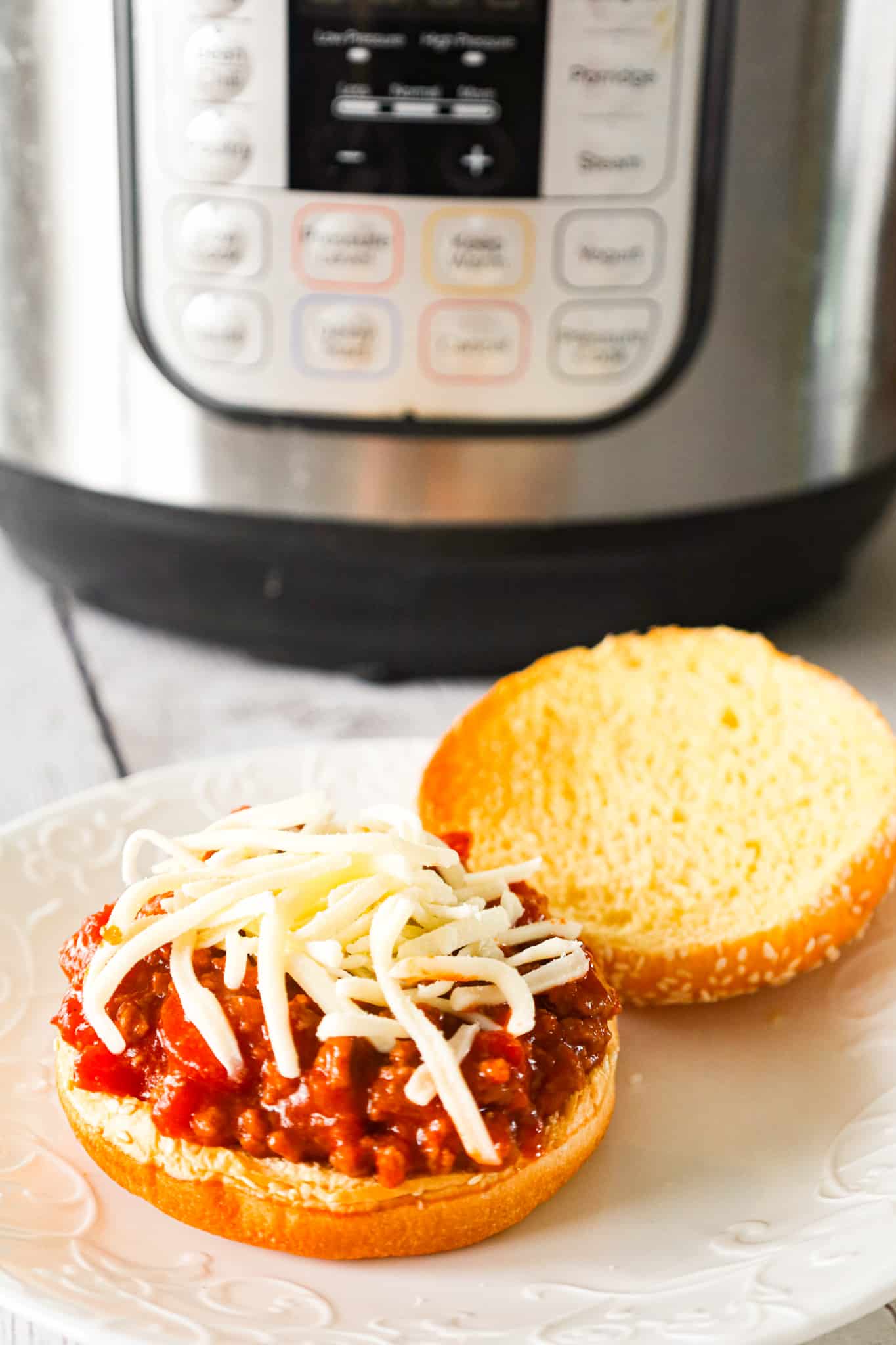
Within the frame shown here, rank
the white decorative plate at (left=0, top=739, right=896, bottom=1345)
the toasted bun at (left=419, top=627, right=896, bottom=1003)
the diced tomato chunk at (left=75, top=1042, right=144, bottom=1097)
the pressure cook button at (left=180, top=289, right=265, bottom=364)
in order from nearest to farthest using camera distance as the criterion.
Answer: the white decorative plate at (left=0, top=739, right=896, bottom=1345)
the diced tomato chunk at (left=75, top=1042, right=144, bottom=1097)
the toasted bun at (left=419, top=627, right=896, bottom=1003)
the pressure cook button at (left=180, top=289, right=265, bottom=364)

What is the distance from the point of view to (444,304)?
1.24 metres

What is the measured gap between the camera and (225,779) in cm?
116

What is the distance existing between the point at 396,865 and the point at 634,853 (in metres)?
0.29

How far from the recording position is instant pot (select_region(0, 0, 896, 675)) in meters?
1.18

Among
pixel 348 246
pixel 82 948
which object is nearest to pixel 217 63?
pixel 348 246

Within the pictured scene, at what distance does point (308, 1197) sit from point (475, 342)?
2.41ft

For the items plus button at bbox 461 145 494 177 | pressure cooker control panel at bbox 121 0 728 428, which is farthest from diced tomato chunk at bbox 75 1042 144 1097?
plus button at bbox 461 145 494 177

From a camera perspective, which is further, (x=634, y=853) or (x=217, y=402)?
(x=217, y=402)

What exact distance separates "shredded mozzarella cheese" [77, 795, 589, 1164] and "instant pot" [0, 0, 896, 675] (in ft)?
1.56

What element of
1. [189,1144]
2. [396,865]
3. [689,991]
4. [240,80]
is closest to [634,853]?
[689,991]

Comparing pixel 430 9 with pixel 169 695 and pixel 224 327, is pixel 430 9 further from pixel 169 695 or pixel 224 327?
pixel 169 695

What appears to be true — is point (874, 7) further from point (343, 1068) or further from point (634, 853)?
→ point (343, 1068)

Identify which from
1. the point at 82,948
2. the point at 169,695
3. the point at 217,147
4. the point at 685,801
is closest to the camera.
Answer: the point at 82,948

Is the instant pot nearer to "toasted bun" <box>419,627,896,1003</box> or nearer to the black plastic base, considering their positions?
the black plastic base
